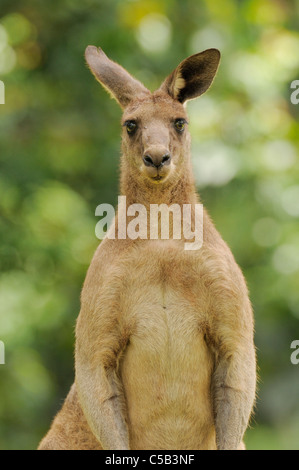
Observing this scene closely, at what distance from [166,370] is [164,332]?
10.3 inches

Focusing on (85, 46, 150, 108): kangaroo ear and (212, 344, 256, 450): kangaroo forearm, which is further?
(85, 46, 150, 108): kangaroo ear

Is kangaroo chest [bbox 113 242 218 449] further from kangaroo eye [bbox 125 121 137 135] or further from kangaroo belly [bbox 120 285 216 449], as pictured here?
kangaroo eye [bbox 125 121 137 135]

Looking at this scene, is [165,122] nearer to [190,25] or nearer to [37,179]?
[37,179]

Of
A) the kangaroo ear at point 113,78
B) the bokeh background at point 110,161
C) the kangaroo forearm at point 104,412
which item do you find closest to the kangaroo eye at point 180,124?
the kangaroo ear at point 113,78

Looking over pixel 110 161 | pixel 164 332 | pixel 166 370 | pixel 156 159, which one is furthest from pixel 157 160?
pixel 110 161

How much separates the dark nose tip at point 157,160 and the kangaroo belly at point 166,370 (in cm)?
89

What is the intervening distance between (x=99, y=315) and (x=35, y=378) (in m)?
10.4

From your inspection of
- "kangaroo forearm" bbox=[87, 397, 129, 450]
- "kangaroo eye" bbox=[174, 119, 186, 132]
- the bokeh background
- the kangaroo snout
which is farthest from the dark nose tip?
the bokeh background

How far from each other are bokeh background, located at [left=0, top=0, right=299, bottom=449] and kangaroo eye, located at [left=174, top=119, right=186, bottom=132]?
672 cm

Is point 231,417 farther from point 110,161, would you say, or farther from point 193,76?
point 110,161

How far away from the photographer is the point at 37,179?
15.3 m

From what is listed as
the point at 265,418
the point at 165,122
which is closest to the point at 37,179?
the point at 265,418

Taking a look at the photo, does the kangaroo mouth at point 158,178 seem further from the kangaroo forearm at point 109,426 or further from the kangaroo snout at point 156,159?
the kangaroo forearm at point 109,426

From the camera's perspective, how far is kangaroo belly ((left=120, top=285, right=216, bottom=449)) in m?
5.64
